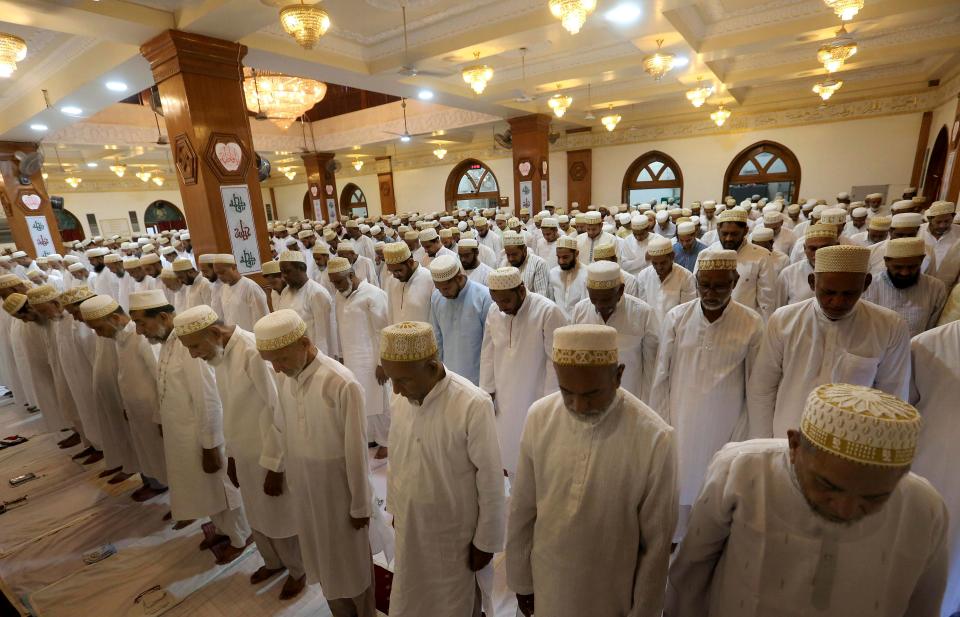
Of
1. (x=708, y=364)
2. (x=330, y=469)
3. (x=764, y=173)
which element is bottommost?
(x=330, y=469)

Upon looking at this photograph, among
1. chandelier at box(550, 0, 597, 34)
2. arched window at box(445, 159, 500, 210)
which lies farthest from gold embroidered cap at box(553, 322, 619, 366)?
arched window at box(445, 159, 500, 210)

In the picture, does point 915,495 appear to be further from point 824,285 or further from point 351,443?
point 351,443

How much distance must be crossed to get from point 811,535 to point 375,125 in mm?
14213

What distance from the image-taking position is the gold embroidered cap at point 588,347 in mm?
1371

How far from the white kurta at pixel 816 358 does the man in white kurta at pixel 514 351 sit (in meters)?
1.14

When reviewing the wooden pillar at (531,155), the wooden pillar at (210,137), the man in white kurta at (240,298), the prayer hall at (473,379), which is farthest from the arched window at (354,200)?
the man in white kurta at (240,298)

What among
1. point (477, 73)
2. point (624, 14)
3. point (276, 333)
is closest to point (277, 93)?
point (477, 73)

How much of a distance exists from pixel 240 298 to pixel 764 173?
43.5ft

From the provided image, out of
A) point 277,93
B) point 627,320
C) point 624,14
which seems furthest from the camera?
point 277,93

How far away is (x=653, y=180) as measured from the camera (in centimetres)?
1381

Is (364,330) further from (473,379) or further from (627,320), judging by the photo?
(627,320)

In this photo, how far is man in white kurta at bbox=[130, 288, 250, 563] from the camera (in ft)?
8.60

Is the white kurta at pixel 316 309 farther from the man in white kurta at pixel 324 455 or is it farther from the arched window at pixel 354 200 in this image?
the arched window at pixel 354 200

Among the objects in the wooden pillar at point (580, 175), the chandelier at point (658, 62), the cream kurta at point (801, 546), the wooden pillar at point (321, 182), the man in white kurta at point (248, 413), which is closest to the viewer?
the cream kurta at point (801, 546)
